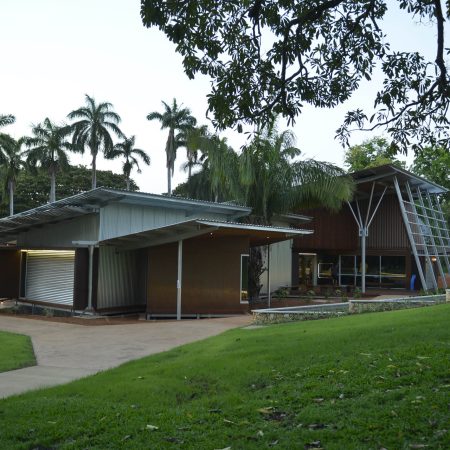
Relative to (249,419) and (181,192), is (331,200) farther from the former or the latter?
(181,192)

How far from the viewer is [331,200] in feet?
78.3

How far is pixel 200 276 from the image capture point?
2016 cm

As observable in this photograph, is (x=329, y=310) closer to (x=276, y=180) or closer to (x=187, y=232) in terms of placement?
(x=187, y=232)

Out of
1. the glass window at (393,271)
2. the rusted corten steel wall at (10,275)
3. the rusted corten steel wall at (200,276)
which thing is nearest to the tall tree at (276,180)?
the rusted corten steel wall at (200,276)

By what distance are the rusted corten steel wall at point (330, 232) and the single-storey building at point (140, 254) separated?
10270mm

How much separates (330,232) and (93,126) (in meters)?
24.6

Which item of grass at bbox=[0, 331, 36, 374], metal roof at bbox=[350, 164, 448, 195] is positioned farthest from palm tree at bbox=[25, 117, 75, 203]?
grass at bbox=[0, 331, 36, 374]

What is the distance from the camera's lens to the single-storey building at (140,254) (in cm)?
1945


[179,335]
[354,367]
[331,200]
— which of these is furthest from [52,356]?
[331,200]

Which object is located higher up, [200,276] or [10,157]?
[10,157]

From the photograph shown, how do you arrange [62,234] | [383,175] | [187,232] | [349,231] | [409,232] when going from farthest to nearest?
[349,231] < [409,232] < [383,175] < [62,234] < [187,232]

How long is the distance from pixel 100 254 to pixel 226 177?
6191 millimetres

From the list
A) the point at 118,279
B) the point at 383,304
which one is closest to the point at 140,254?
the point at 118,279

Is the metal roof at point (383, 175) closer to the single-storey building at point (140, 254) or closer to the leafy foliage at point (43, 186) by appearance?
the single-storey building at point (140, 254)
